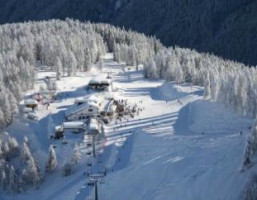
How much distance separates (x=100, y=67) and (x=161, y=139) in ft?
229

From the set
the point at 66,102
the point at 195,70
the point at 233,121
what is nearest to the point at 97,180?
the point at 233,121

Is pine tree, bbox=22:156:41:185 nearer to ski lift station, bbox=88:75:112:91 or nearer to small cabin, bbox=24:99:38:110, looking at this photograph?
small cabin, bbox=24:99:38:110

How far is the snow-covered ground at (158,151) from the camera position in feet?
300

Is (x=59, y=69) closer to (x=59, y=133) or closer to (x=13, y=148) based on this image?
(x=59, y=133)

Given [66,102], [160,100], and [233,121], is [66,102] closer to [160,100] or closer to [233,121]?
[160,100]

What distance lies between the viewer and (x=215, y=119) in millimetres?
119562

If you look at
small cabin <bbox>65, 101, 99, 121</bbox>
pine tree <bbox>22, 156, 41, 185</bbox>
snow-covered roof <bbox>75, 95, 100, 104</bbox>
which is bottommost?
pine tree <bbox>22, 156, 41, 185</bbox>

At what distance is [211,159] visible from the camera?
9669 centimetres

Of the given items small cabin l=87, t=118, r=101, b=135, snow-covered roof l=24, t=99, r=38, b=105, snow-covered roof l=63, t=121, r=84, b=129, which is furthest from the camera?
snow-covered roof l=24, t=99, r=38, b=105

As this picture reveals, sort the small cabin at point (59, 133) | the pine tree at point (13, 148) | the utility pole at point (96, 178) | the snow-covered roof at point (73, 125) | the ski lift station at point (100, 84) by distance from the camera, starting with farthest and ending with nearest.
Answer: the ski lift station at point (100, 84) < the snow-covered roof at point (73, 125) < the small cabin at point (59, 133) < the pine tree at point (13, 148) < the utility pole at point (96, 178)

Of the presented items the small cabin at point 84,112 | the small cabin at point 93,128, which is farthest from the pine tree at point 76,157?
the small cabin at point 84,112

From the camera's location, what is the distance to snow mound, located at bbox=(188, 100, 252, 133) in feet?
375

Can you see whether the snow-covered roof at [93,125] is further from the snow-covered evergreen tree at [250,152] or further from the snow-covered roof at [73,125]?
the snow-covered evergreen tree at [250,152]

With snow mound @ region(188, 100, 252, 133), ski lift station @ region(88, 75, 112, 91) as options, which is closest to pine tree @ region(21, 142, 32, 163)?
snow mound @ region(188, 100, 252, 133)
